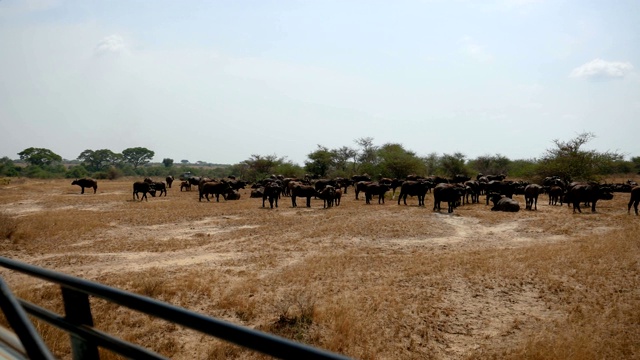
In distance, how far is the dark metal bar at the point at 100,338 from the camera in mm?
1825

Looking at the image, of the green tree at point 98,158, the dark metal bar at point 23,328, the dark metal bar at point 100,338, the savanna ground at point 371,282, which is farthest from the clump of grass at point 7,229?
the green tree at point 98,158

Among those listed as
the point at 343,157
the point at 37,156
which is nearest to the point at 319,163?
the point at 343,157

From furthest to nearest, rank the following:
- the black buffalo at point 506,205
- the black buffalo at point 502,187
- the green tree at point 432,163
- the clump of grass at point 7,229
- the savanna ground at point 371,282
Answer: the green tree at point 432,163, the black buffalo at point 502,187, the black buffalo at point 506,205, the clump of grass at point 7,229, the savanna ground at point 371,282

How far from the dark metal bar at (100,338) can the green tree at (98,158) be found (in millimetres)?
131417

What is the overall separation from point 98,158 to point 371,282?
129239 mm

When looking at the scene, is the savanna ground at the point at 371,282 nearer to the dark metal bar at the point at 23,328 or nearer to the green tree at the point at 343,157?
the dark metal bar at the point at 23,328

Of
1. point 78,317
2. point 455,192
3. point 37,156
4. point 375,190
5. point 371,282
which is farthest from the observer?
point 37,156

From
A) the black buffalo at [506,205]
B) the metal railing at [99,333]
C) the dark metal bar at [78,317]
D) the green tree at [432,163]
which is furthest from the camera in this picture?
the green tree at [432,163]

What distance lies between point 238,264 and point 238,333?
11.4 metres

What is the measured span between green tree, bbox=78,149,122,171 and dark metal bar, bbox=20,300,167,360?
5174 inches

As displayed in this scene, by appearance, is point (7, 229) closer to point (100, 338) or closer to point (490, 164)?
point (100, 338)

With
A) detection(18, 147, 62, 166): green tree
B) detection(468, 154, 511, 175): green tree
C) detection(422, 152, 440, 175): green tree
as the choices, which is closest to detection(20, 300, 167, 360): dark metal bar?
detection(422, 152, 440, 175): green tree

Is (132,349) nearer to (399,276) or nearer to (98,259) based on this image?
(399,276)

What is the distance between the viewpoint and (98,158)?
11956cm
